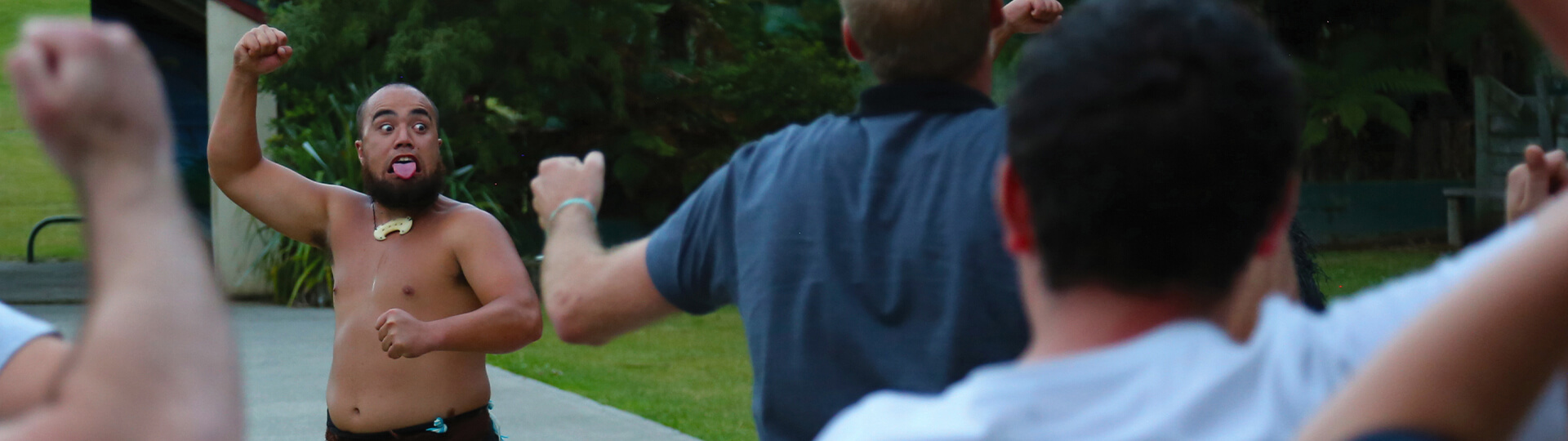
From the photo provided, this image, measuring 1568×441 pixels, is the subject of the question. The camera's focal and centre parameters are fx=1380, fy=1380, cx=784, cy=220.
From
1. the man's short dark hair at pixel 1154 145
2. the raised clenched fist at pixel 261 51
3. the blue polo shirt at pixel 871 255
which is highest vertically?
the man's short dark hair at pixel 1154 145

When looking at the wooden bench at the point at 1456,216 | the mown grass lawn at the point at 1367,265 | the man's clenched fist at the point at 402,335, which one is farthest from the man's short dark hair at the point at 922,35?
the wooden bench at the point at 1456,216

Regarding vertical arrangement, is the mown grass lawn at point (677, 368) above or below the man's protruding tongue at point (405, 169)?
below

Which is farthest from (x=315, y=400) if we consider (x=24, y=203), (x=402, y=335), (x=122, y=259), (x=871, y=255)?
(x=24, y=203)

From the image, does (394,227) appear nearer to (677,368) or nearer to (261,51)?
(261,51)

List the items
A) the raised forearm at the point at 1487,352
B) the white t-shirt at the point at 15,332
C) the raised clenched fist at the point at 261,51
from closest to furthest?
the raised forearm at the point at 1487,352
the white t-shirt at the point at 15,332
the raised clenched fist at the point at 261,51

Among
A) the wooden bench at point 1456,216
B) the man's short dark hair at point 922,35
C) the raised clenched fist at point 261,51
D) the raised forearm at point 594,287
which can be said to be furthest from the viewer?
the wooden bench at point 1456,216

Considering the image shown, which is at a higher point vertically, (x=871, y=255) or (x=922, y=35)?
(x=922, y=35)

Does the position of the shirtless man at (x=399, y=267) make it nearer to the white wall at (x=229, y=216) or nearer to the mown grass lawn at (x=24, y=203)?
the white wall at (x=229, y=216)

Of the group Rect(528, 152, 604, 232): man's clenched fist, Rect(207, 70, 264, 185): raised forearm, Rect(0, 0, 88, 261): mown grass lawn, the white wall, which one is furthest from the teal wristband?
Rect(0, 0, 88, 261): mown grass lawn

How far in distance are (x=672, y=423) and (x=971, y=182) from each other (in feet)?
18.0

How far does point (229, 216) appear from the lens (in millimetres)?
12852

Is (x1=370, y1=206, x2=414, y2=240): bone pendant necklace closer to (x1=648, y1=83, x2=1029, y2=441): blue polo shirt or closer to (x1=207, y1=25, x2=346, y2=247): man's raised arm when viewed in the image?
(x1=207, y1=25, x2=346, y2=247): man's raised arm

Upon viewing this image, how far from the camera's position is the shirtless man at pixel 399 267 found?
354 centimetres

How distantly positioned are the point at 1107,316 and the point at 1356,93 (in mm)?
12188
